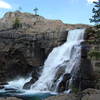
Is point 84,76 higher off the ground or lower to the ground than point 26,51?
lower

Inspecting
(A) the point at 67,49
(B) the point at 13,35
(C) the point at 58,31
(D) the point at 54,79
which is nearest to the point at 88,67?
(D) the point at 54,79

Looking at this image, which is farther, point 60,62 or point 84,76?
point 60,62

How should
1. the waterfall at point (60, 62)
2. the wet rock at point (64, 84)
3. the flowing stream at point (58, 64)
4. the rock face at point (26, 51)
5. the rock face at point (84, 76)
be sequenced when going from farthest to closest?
the rock face at point (26, 51) → the waterfall at point (60, 62) → the flowing stream at point (58, 64) → the wet rock at point (64, 84) → the rock face at point (84, 76)

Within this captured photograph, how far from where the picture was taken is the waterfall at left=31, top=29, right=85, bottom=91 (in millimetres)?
30897

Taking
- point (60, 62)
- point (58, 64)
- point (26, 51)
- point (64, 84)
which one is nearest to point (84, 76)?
point (64, 84)

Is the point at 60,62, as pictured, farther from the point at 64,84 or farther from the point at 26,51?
the point at 26,51

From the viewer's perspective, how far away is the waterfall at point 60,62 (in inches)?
1216

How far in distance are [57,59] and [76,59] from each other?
451 cm

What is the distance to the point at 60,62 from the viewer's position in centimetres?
3459

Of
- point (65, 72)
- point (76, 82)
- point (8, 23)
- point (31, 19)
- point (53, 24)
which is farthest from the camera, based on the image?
point (31, 19)

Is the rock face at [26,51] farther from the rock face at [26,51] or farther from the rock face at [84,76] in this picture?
the rock face at [84,76]

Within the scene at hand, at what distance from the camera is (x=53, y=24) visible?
49.9 metres

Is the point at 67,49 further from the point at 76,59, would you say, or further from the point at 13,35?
the point at 13,35

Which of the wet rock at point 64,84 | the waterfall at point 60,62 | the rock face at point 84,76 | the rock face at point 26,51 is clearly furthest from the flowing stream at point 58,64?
the rock face at point 26,51
